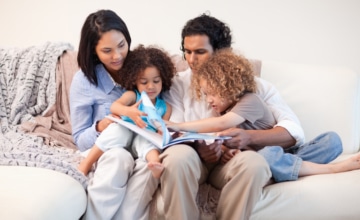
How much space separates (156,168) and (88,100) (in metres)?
0.55

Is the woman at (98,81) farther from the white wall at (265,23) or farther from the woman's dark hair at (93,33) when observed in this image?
the white wall at (265,23)

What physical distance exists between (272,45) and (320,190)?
1.13m

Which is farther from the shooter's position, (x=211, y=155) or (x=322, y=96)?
(x=322, y=96)

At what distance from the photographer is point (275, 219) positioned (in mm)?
1423

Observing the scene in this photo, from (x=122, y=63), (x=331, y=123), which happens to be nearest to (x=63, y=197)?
(x=122, y=63)

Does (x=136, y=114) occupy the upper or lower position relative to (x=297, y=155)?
upper

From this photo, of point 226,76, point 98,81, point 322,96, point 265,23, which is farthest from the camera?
point 265,23

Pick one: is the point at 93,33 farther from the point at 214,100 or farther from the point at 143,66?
the point at 214,100

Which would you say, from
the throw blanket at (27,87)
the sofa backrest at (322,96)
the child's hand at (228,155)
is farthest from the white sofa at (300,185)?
the throw blanket at (27,87)

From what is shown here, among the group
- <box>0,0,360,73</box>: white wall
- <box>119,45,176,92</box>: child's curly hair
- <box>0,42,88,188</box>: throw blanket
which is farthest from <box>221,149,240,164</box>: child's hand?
<box>0,0,360,73</box>: white wall

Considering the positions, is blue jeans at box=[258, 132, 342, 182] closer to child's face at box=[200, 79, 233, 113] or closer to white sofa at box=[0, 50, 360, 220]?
white sofa at box=[0, 50, 360, 220]

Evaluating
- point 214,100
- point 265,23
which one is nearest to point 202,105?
point 214,100

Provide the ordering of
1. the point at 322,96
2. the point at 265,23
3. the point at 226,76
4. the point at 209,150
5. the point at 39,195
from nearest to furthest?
the point at 39,195 → the point at 209,150 → the point at 226,76 → the point at 322,96 → the point at 265,23

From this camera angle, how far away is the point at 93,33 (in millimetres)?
1735
